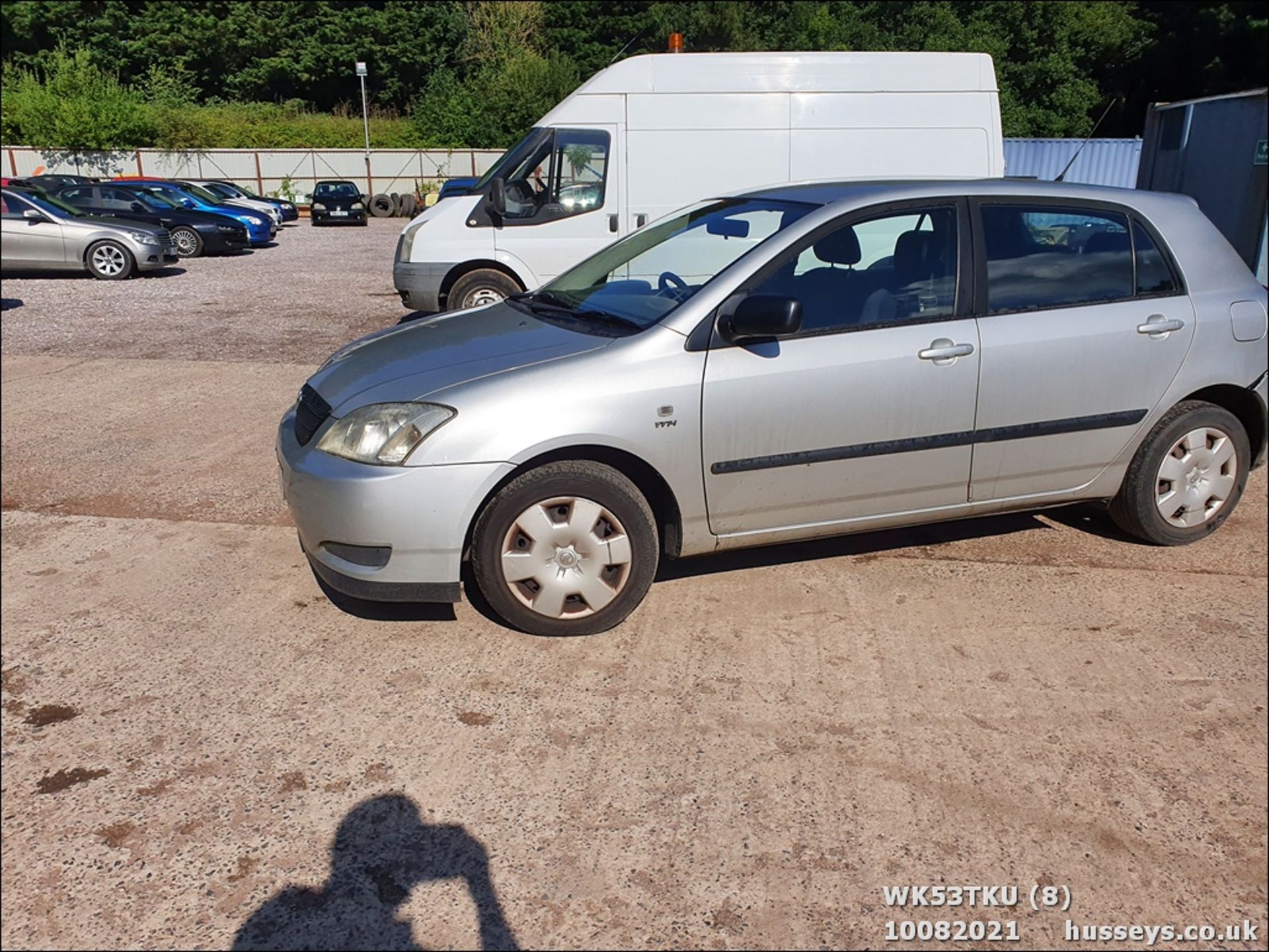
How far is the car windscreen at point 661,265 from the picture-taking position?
429 centimetres

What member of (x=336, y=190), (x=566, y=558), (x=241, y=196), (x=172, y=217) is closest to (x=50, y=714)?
(x=566, y=558)

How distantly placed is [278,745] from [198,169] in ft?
138

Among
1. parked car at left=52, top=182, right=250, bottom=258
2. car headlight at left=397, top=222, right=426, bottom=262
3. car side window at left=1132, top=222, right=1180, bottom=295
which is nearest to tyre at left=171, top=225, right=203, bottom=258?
parked car at left=52, top=182, right=250, bottom=258

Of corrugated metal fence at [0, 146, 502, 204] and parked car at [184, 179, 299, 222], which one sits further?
corrugated metal fence at [0, 146, 502, 204]

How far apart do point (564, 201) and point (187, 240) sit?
13323 millimetres

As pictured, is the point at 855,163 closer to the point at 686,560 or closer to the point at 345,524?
the point at 686,560

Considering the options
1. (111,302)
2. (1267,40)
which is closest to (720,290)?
(111,302)

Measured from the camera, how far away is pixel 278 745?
3.21m

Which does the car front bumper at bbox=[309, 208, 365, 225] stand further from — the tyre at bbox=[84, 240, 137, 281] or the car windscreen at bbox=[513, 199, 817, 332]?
the car windscreen at bbox=[513, 199, 817, 332]

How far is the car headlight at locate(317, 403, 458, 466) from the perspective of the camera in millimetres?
3711

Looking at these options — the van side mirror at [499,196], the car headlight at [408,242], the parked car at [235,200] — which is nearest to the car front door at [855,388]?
the van side mirror at [499,196]

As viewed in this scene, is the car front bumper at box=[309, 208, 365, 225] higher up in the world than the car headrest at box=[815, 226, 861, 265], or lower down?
lower down

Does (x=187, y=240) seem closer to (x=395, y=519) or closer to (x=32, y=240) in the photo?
(x=32, y=240)

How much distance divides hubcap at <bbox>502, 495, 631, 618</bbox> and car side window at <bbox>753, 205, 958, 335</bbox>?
112cm
